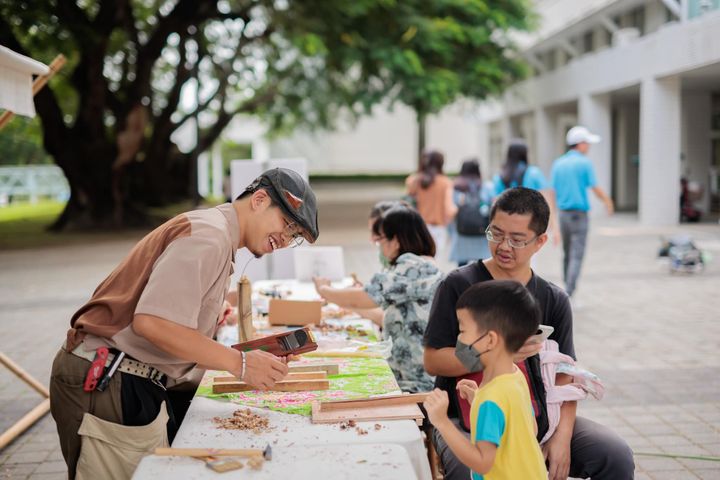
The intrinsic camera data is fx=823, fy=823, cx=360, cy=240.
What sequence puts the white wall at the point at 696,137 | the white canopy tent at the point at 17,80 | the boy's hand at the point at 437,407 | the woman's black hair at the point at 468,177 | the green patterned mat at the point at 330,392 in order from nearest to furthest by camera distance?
the boy's hand at the point at 437,407 < the green patterned mat at the point at 330,392 < the white canopy tent at the point at 17,80 < the woman's black hair at the point at 468,177 < the white wall at the point at 696,137

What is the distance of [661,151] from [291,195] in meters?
18.1

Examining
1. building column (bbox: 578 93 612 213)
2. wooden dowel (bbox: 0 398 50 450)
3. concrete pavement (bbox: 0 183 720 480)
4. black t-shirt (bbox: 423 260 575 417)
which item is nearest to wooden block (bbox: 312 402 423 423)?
black t-shirt (bbox: 423 260 575 417)

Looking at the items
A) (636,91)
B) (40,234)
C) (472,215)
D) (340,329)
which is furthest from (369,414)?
(636,91)

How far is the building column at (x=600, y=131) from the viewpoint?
918 inches

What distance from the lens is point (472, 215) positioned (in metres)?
8.70

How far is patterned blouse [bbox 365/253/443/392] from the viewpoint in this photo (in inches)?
169

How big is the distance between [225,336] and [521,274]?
175 cm

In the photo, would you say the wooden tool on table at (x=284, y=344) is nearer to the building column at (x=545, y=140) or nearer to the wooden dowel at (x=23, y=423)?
the wooden dowel at (x=23, y=423)

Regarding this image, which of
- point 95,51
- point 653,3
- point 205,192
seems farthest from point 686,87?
point 205,192

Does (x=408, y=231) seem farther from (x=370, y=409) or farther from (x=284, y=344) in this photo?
(x=370, y=409)

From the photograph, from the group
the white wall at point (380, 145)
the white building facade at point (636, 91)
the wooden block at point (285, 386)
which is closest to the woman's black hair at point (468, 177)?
the wooden block at point (285, 386)

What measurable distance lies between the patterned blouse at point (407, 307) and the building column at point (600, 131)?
1980 cm

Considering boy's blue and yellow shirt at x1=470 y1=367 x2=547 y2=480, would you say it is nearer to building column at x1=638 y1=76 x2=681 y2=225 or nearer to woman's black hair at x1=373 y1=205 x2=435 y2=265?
woman's black hair at x1=373 y1=205 x2=435 y2=265

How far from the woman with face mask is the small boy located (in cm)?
152
